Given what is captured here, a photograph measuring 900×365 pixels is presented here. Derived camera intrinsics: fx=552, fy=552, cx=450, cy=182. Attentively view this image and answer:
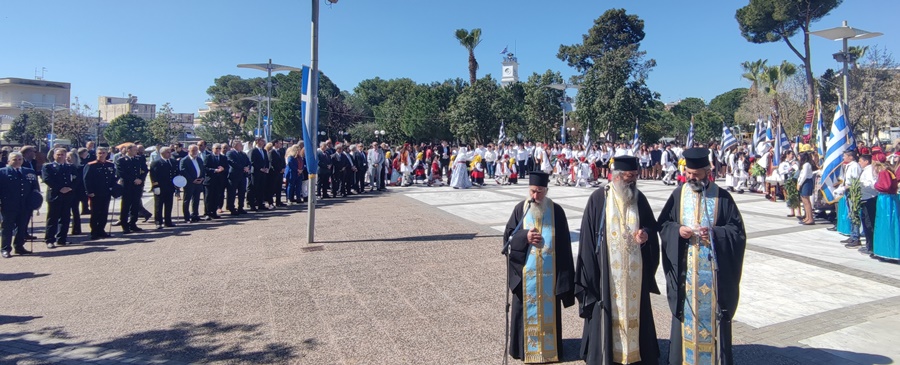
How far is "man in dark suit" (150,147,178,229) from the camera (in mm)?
11883

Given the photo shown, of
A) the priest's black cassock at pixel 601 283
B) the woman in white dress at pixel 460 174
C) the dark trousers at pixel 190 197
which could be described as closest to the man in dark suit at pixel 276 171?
the dark trousers at pixel 190 197

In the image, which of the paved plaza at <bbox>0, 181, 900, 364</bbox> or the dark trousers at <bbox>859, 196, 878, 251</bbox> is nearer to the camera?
the paved plaza at <bbox>0, 181, 900, 364</bbox>

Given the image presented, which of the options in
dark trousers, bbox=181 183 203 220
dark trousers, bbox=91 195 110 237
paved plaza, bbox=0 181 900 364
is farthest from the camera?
dark trousers, bbox=181 183 203 220

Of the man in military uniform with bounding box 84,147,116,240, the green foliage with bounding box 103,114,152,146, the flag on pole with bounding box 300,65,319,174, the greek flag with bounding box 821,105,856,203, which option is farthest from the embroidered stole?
the green foliage with bounding box 103,114,152,146

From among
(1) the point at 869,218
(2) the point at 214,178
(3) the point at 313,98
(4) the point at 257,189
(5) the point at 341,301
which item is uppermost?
(3) the point at 313,98

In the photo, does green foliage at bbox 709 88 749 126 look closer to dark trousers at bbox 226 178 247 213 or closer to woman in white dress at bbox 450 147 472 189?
woman in white dress at bbox 450 147 472 189

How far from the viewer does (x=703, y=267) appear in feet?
14.3

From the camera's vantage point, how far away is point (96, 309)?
630cm

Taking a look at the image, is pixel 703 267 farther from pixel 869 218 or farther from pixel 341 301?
pixel 869 218

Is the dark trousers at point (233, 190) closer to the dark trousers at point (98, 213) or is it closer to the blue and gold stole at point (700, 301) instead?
the dark trousers at point (98, 213)

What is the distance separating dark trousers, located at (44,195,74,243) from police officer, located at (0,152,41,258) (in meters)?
0.46

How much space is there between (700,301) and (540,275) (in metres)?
1.26

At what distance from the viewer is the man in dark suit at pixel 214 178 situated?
13.2 m

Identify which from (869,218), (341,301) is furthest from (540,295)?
(869,218)
